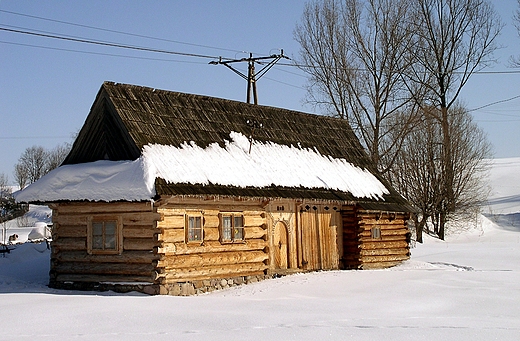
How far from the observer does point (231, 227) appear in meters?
17.7

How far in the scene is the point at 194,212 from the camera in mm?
16656

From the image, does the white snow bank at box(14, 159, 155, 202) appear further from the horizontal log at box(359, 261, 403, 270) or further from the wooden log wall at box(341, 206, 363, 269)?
the horizontal log at box(359, 261, 403, 270)

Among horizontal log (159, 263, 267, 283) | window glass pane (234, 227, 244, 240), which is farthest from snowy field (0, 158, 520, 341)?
window glass pane (234, 227, 244, 240)

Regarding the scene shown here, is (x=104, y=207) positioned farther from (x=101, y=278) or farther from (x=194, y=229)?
(x=194, y=229)

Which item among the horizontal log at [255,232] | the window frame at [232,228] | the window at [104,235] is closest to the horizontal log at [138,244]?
the window at [104,235]

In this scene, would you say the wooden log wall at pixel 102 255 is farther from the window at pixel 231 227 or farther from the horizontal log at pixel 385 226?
the horizontal log at pixel 385 226

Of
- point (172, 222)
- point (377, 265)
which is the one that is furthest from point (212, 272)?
point (377, 265)

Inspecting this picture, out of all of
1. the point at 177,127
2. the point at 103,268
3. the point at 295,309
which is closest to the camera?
the point at 295,309

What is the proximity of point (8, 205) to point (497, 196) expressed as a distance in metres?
52.5

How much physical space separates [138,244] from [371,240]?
30.8ft

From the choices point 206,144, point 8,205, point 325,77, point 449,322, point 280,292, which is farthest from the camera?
point 8,205

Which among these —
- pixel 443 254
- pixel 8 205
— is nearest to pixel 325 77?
pixel 443 254

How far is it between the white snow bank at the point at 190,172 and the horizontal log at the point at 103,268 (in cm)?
170

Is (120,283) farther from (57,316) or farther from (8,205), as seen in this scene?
(8,205)
